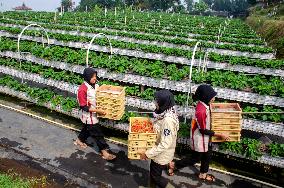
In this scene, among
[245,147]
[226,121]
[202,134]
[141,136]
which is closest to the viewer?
[141,136]

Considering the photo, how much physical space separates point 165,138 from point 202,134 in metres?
1.47

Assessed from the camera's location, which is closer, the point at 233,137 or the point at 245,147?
the point at 233,137

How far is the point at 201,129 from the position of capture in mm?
6633

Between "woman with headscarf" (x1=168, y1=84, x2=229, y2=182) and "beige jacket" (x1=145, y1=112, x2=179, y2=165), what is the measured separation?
1.03m

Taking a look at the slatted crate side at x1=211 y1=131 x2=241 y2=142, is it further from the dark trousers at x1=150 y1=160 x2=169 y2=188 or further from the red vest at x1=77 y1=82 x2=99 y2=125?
the red vest at x1=77 y1=82 x2=99 y2=125

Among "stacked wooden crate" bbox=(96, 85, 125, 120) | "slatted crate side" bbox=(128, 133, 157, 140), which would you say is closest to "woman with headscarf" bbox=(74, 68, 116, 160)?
"stacked wooden crate" bbox=(96, 85, 125, 120)

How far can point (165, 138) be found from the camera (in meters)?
5.61

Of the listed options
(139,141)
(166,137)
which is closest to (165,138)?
(166,137)

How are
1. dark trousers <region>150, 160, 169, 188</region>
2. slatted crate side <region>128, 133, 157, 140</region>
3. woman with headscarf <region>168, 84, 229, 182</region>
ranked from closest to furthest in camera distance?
1. dark trousers <region>150, 160, 169, 188</region>
2. woman with headscarf <region>168, 84, 229, 182</region>
3. slatted crate side <region>128, 133, 157, 140</region>

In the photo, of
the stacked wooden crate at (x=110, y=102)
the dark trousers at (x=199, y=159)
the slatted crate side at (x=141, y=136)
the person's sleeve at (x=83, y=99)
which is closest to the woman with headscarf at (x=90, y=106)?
the person's sleeve at (x=83, y=99)

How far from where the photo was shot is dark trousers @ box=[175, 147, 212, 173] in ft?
22.7

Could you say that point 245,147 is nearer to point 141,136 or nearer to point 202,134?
point 202,134

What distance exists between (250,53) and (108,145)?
14.3m

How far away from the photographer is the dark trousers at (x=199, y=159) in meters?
6.92
